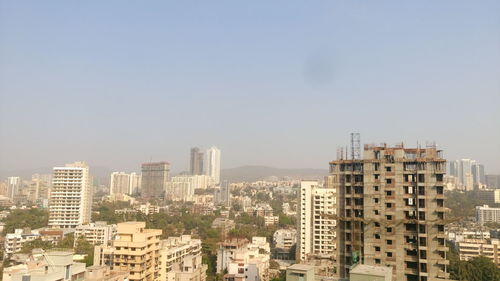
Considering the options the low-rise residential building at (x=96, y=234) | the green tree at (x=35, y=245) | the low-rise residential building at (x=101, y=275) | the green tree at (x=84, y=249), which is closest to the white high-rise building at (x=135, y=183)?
the low-rise residential building at (x=96, y=234)

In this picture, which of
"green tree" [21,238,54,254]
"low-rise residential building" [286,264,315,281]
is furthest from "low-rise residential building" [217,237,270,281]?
"green tree" [21,238,54,254]

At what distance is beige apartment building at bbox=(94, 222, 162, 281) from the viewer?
10625 mm

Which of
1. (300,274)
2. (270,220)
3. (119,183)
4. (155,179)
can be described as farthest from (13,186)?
(300,274)

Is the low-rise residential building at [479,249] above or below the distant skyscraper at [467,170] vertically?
below

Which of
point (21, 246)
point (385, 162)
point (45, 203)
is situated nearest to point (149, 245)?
point (385, 162)

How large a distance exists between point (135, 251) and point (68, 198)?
21448 millimetres

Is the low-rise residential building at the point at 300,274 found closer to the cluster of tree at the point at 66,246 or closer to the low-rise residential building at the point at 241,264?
the low-rise residential building at the point at 241,264

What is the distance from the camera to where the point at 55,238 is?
74.5ft

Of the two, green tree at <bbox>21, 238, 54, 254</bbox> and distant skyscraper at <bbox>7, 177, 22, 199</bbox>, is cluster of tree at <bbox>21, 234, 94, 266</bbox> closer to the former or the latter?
green tree at <bbox>21, 238, 54, 254</bbox>

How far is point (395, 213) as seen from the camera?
29.6ft

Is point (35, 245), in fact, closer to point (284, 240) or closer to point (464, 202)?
point (284, 240)

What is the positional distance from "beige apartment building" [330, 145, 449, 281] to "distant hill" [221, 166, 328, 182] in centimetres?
9763

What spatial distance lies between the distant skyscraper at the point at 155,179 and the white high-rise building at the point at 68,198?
3241 cm

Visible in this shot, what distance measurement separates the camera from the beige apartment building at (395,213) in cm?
860
